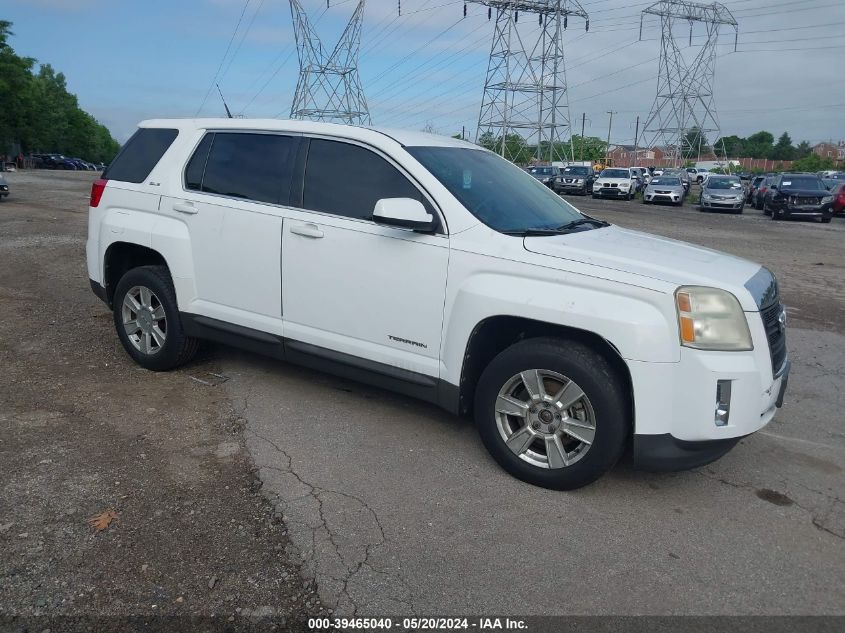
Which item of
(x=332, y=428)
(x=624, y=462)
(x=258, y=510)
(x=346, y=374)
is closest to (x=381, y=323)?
(x=346, y=374)

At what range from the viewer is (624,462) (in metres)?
4.39

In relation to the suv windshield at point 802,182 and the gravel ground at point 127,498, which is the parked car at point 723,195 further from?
the gravel ground at point 127,498

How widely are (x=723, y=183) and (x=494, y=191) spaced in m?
29.7

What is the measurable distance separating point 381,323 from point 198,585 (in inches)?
75.5

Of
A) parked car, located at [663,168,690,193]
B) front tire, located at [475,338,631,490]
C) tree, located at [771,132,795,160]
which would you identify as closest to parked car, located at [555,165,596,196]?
parked car, located at [663,168,690,193]

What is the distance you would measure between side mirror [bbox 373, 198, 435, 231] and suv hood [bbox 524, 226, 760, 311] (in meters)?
0.60

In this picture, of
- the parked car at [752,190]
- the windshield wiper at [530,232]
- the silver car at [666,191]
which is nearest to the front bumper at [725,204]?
the silver car at [666,191]

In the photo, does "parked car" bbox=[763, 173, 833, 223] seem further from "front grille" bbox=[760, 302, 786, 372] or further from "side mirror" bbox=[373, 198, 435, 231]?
"side mirror" bbox=[373, 198, 435, 231]

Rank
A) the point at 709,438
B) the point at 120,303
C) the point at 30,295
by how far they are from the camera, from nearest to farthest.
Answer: the point at 709,438
the point at 120,303
the point at 30,295

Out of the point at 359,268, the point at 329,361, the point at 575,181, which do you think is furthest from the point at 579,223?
the point at 575,181

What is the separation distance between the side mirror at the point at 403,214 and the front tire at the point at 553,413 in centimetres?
89

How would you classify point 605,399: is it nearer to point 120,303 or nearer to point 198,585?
point 198,585

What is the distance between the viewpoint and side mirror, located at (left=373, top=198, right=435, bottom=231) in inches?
162

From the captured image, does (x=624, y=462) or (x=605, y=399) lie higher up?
(x=605, y=399)
